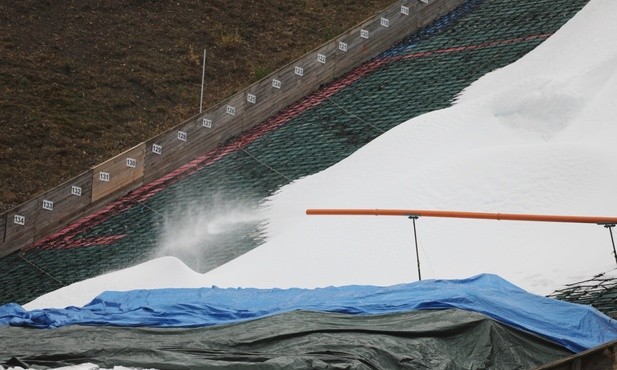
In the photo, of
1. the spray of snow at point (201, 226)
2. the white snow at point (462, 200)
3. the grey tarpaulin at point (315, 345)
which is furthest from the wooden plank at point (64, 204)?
the grey tarpaulin at point (315, 345)

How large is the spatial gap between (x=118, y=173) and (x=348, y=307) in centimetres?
825

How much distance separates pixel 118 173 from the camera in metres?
17.5

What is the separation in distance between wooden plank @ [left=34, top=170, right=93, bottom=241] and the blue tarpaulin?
5194mm

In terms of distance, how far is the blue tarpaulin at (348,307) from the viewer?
379 inches

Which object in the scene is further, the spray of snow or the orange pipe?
the spray of snow

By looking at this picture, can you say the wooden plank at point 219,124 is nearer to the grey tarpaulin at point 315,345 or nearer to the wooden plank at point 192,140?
the wooden plank at point 192,140

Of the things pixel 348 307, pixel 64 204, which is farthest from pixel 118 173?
pixel 348 307

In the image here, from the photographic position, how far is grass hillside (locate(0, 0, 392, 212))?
19234mm

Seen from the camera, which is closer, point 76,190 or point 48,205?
point 48,205

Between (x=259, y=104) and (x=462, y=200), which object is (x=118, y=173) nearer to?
(x=259, y=104)

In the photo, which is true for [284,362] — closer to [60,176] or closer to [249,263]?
[249,263]

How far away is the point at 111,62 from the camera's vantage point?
21766 mm

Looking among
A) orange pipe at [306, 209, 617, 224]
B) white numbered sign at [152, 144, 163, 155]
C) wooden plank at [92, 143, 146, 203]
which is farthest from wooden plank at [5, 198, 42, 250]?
orange pipe at [306, 209, 617, 224]

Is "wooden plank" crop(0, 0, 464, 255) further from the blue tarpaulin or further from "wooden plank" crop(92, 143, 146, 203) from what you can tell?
the blue tarpaulin
